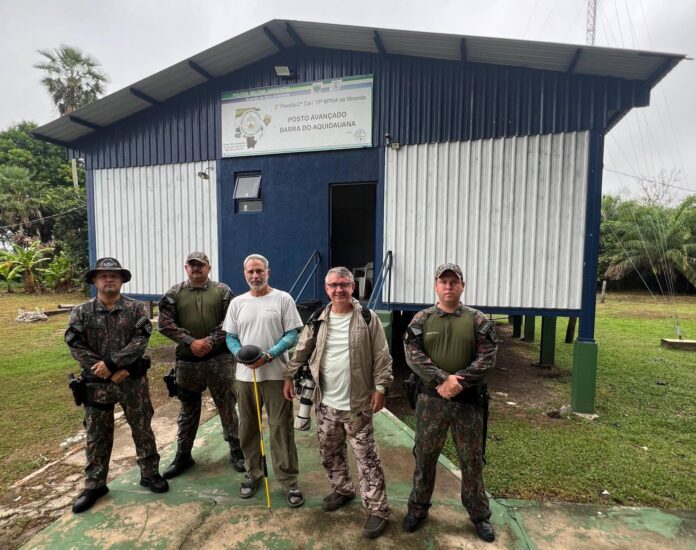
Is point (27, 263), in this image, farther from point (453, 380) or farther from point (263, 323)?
point (453, 380)

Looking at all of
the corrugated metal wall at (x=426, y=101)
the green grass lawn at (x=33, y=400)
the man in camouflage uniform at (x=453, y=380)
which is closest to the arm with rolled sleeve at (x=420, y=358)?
the man in camouflage uniform at (x=453, y=380)

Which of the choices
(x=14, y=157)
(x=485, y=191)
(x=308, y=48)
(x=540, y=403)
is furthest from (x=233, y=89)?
(x=14, y=157)

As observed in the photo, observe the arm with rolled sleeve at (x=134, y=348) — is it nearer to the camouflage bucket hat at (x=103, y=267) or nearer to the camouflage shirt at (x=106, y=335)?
the camouflage shirt at (x=106, y=335)

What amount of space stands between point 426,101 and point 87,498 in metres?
6.53

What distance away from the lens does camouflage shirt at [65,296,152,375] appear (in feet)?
10.2

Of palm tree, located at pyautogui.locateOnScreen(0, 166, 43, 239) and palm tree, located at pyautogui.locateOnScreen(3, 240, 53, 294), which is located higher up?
palm tree, located at pyautogui.locateOnScreen(0, 166, 43, 239)

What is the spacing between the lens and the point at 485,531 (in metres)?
2.82

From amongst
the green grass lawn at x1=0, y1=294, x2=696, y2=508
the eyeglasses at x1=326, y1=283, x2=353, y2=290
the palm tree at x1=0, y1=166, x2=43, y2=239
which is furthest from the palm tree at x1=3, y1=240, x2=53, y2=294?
the eyeglasses at x1=326, y1=283, x2=353, y2=290

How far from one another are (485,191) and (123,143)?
7071 millimetres

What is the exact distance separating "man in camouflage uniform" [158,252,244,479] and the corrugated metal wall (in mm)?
4394

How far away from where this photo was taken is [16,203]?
86.2ft

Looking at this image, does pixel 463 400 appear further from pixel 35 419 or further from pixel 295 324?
pixel 35 419

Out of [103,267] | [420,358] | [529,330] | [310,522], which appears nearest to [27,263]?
[103,267]

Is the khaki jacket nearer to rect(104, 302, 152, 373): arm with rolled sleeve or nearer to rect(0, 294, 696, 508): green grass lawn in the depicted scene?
rect(104, 302, 152, 373): arm with rolled sleeve
